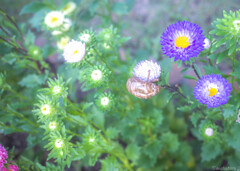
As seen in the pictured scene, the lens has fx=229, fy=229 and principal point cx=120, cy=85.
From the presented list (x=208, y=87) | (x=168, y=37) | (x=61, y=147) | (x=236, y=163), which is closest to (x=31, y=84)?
(x=61, y=147)

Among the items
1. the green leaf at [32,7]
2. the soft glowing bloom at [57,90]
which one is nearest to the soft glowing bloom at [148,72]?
the soft glowing bloom at [57,90]

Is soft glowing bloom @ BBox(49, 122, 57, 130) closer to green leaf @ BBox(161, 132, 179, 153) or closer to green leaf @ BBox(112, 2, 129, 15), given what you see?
green leaf @ BBox(161, 132, 179, 153)

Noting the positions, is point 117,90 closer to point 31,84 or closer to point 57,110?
point 57,110

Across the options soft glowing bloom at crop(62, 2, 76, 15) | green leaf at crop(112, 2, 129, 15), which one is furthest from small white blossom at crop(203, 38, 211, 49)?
soft glowing bloom at crop(62, 2, 76, 15)

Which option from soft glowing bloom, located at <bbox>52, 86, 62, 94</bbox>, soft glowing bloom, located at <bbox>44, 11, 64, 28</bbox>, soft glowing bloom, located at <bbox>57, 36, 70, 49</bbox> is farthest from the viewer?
soft glowing bloom, located at <bbox>57, 36, 70, 49</bbox>

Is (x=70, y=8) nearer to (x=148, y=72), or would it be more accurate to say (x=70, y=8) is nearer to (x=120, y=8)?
(x=120, y=8)

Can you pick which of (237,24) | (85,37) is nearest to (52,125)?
(85,37)
